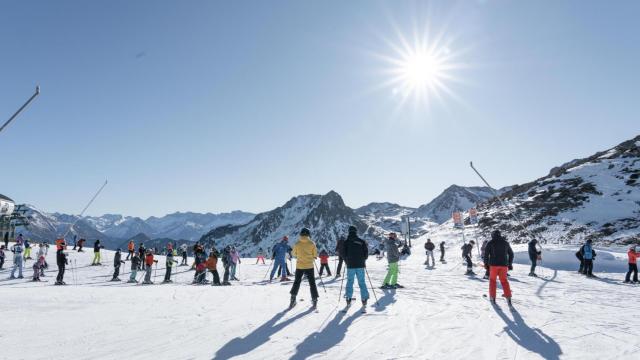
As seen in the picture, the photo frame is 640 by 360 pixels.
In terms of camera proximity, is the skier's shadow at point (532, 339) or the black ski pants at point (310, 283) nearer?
the skier's shadow at point (532, 339)

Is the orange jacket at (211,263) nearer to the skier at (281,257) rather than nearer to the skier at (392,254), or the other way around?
the skier at (281,257)

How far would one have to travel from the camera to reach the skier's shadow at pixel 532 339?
256 inches

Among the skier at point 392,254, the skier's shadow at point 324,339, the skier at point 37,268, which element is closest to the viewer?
the skier's shadow at point 324,339

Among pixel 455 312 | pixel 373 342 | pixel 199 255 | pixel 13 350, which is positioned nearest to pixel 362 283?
pixel 455 312

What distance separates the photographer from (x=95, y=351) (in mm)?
6184

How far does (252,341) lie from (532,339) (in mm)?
4984

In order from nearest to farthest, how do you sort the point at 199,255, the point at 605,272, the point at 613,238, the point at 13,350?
the point at 13,350
the point at 199,255
the point at 605,272
the point at 613,238

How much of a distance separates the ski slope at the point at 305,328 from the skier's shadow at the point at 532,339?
0.02 metres

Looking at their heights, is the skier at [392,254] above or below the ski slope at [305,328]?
above

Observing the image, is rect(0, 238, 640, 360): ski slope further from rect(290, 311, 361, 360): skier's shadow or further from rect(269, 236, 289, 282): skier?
rect(269, 236, 289, 282): skier

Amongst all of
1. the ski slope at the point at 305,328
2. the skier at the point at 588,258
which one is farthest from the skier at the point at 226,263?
the skier at the point at 588,258

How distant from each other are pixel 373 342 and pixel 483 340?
199cm

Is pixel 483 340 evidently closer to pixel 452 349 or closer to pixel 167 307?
pixel 452 349

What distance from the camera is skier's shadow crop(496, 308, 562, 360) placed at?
651cm
